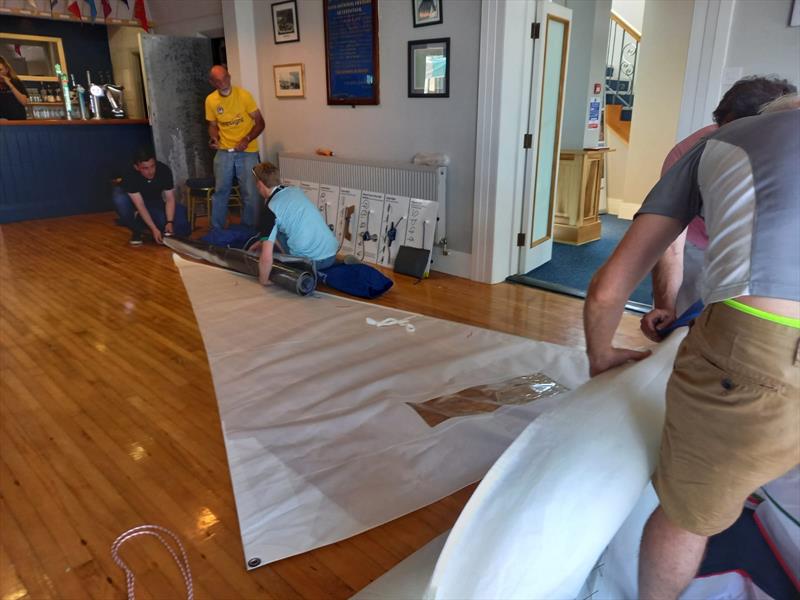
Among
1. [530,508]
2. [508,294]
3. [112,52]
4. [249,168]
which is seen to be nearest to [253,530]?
[530,508]

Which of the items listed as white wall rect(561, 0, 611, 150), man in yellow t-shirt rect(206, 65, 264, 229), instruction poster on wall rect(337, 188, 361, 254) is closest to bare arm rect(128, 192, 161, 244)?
man in yellow t-shirt rect(206, 65, 264, 229)

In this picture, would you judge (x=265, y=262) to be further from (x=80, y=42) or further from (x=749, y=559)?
(x=80, y=42)

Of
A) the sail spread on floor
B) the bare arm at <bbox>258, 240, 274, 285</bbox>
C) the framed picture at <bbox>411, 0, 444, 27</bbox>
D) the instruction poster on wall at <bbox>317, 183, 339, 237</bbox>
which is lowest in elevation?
the sail spread on floor

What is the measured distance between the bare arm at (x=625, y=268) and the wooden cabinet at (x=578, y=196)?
4.08 meters

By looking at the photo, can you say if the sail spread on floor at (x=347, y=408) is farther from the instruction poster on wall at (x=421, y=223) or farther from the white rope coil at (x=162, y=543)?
the instruction poster on wall at (x=421, y=223)

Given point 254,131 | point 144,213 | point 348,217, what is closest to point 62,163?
point 144,213

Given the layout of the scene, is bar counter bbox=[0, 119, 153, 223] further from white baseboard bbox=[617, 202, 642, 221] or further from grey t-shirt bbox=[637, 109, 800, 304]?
grey t-shirt bbox=[637, 109, 800, 304]

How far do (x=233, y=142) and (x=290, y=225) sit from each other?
6.23 feet

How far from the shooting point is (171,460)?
79.7 inches

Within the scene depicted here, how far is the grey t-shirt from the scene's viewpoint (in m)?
0.84

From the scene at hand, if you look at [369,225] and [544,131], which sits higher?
[544,131]

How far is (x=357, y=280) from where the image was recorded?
3680 millimetres

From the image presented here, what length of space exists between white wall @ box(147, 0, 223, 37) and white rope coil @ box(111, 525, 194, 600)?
5.49 meters

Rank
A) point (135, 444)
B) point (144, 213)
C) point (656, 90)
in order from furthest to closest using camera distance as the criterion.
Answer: point (656, 90)
point (144, 213)
point (135, 444)
